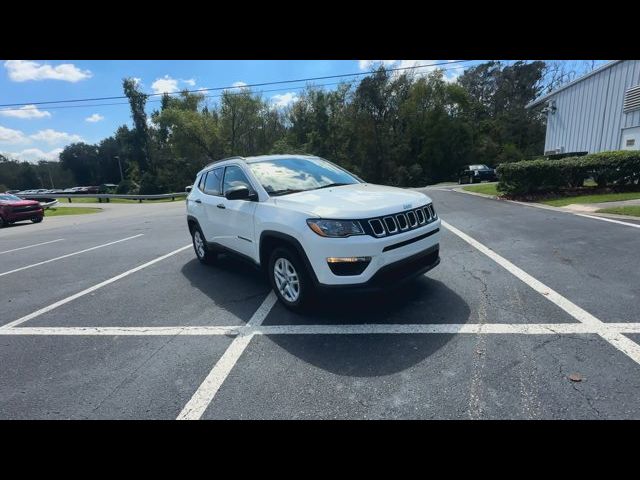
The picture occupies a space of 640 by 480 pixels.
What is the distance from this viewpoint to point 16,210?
17312 mm

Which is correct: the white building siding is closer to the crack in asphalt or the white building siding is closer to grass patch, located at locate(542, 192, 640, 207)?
grass patch, located at locate(542, 192, 640, 207)

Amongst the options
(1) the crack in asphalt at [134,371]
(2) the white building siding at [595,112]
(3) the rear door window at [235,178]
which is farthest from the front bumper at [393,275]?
(2) the white building siding at [595,112]

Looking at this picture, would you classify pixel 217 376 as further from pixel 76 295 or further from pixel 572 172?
pixel 572 172

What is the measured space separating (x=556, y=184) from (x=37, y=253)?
16.1 meters

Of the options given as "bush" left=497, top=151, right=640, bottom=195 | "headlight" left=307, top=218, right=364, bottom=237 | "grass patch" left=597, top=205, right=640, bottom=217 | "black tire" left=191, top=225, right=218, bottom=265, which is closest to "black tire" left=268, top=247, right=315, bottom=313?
"headlight" left=307, top=218, right=364, bottom=237

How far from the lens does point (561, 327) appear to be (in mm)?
3371

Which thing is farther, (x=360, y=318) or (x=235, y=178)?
(x=235, y=178)

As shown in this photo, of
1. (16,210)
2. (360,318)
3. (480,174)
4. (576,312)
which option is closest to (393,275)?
(360,318)

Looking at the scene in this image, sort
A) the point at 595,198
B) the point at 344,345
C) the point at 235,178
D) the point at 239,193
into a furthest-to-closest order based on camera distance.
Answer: the point at 595,198
the point at 235,178
the point at 239,193
the point at 344,345

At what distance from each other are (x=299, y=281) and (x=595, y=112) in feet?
69.2

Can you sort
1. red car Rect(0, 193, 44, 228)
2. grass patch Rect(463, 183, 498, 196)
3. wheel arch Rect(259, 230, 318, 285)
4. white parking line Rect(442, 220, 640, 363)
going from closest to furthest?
white parking line Rect(442, 220, 640, 363) → wheel arch Rect(259, 230, 318, 285) → grass patch Rect(463, 183, 498, 196) → red car Rect(0, 193, 44, 228)

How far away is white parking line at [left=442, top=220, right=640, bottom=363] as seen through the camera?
295 centimetres

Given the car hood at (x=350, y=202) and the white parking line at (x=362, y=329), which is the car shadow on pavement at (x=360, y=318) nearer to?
the white parking line at (x=362, y=329)

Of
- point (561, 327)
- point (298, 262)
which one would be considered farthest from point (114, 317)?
point (561, 327)
